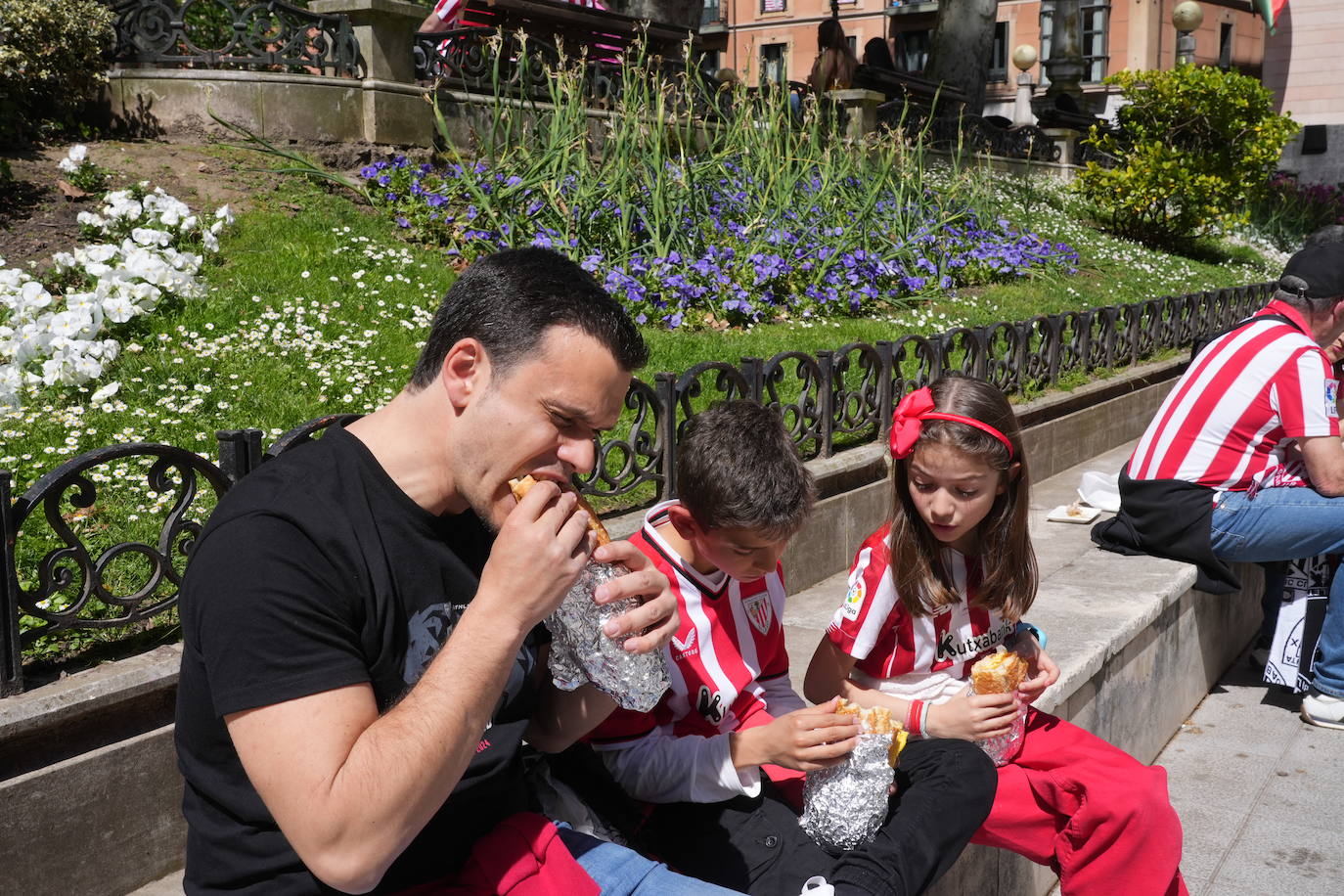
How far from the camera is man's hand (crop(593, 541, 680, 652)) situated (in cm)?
186

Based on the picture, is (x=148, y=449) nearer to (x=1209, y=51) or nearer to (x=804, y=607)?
(x=804, y=607)

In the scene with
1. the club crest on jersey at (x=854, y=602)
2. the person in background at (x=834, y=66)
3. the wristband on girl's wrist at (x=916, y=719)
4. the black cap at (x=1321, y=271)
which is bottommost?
the wristband on girl's wrist at (x=916, y=719)

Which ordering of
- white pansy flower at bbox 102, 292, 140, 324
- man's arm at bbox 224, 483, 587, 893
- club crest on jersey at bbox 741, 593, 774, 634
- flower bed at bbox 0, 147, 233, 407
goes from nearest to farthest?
man's arm at bbox 224, 483, 587, 893, club crest on jersey at bbox 741, 593, 774, 634, flower bed at bbox 0, 147, 233, 407, white pansy flower at bbox 102, 292, 140, 324

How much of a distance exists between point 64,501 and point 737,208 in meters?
5.51

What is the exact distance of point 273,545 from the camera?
1586mm

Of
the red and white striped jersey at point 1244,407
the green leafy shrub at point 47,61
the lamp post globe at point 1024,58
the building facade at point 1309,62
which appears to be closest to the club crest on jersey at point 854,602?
the red and white striped jersey at point 1244,407

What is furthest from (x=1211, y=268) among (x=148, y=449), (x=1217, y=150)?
(x=148, y=449)

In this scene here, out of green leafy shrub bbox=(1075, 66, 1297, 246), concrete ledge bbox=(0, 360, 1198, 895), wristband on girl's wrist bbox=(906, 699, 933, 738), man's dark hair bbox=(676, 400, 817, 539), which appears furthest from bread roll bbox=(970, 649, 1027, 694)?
green leafy shrub bbox=(1075, 66, 1297, 246)

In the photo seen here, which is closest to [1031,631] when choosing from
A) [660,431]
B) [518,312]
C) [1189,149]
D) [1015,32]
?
[660,431]

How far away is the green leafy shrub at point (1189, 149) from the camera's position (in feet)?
48.5

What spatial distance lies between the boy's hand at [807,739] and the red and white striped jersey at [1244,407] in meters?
2.93

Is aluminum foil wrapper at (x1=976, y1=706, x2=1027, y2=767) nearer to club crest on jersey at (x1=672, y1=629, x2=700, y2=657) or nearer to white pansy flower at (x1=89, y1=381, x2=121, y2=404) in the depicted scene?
club crest on jersey at (x1=672, y1=629, x2=700, y2=657)

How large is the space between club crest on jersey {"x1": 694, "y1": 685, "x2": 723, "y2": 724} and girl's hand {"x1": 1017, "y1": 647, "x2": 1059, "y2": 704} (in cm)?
78

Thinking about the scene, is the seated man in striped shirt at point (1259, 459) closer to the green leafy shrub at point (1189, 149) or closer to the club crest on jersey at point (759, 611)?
the club crest on jersey at point (759, 611)
